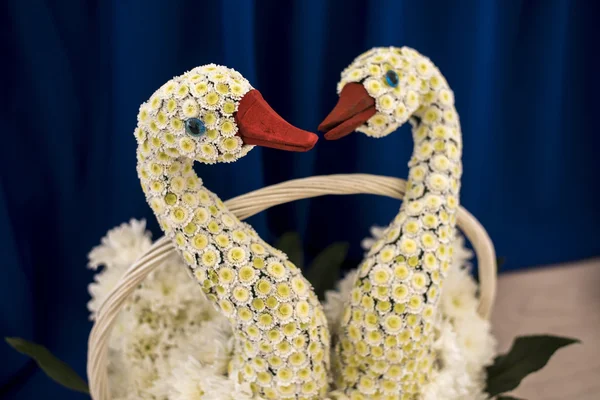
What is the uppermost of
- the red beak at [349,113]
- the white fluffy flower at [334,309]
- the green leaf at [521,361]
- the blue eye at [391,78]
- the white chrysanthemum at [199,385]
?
the blue eye at [391,78]

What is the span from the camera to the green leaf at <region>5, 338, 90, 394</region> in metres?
0.74

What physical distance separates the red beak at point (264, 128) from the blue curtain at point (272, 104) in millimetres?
251

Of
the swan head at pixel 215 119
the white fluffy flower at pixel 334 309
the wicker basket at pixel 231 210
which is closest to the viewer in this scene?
the swan head at pixel 215 119

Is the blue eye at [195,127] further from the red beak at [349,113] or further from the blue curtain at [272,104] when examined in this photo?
the blue curtain at [272,104]

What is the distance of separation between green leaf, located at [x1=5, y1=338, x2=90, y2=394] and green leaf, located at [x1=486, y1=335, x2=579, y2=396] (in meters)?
0.59

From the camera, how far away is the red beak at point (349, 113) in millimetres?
614

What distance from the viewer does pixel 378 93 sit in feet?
2.09

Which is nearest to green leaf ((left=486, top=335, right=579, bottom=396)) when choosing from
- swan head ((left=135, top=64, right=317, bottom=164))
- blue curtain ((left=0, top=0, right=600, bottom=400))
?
blue curtain ((left=0, top=0, right=600, bottom=400))

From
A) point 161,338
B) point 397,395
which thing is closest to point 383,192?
point 397,395

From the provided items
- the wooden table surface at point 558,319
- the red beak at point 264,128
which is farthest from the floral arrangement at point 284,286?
the wooden table surface at point 558,319

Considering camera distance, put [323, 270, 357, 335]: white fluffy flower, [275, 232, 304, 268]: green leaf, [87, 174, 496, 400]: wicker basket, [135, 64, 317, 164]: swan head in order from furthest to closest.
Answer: [275, 232, 304, 268]: green leaf, [323, 270, 357, 335]: white fluffy flower, [87, 174, 496, 400]: wicker basket, [135, 64, 317, 164]: swan head

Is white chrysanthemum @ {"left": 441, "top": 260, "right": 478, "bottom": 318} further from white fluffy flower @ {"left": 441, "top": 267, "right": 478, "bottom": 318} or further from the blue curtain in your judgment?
the blue curtain

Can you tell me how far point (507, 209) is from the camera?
116cm

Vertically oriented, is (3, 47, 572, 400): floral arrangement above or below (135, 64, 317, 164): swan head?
below
